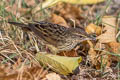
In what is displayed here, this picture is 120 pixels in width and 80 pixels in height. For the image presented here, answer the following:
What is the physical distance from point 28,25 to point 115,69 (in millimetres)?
1516

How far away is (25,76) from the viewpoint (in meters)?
3.98

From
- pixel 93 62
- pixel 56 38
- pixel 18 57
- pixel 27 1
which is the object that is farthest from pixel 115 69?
pixel 27 1

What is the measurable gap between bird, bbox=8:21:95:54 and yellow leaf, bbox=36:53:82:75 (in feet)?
2.37

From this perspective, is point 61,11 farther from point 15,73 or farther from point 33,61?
point 15,73

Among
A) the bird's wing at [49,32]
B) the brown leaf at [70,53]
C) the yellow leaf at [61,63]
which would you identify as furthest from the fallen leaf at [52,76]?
the bird's wing at [49,32]

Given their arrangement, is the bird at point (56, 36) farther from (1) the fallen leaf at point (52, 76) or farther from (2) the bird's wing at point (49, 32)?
(1) the fallen leaf at point (52, 76)

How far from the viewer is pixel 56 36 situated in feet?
17.3

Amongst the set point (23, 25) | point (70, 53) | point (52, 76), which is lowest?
point (52, 76)

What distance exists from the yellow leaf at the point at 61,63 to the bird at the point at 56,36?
0.72m

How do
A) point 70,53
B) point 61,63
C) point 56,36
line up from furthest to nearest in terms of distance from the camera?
point 56,36 < point 70,53 < point 61,63

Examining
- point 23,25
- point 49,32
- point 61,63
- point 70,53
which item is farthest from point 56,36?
point 61,63

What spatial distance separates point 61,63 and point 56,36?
111 cm

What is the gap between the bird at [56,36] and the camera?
17.0ft

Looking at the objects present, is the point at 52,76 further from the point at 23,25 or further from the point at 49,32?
the point at 23,25
